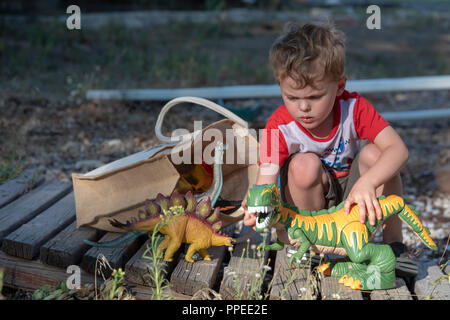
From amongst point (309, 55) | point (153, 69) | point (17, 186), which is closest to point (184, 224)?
point (309, 55)

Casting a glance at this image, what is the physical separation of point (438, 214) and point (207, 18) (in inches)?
256

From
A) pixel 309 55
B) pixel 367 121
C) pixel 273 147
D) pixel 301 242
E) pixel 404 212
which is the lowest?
pixel 301 242

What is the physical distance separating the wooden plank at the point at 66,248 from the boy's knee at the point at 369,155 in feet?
4.29

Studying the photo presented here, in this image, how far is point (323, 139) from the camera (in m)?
2.21

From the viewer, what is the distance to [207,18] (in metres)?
8.77

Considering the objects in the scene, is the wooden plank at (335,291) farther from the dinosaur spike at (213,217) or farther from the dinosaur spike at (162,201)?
the dinosaur spike at (162,201)

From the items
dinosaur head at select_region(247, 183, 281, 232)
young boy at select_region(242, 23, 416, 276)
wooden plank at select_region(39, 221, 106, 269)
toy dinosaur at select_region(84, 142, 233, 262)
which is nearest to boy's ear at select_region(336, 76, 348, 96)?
young boy at select_region(242, 23, 416, 276)

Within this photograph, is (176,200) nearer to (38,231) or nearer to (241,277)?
(241,277)

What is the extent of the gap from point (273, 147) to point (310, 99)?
0.96 feet

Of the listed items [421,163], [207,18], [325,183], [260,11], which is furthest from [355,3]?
[325,183]

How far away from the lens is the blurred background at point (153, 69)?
12.9 feet

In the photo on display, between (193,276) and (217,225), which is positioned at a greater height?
(217,225)

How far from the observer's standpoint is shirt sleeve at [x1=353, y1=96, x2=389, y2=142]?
2.13 meters

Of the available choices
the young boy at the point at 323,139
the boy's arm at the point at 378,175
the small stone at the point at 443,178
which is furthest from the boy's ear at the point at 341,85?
the small stone at the point at 443,178
